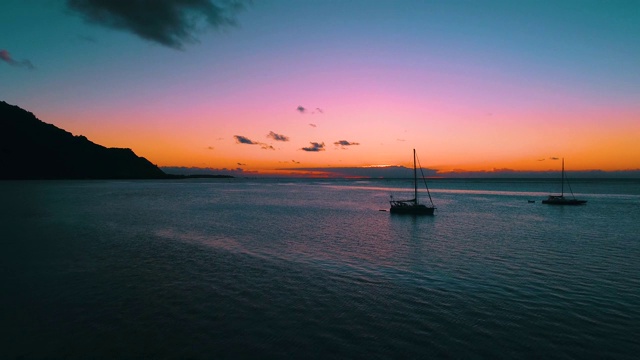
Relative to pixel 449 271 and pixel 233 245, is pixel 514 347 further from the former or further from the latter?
pixel 233 245

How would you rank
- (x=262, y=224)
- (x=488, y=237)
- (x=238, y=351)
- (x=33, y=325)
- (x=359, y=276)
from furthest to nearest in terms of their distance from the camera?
(x=262, y=224)
(x=488, y=237)
(x=359, y=276)
(x=33, y=325)
(x=238, y=351)

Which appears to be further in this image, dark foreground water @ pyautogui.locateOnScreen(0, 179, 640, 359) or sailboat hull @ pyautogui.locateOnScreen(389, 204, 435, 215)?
sailboat hull @ pyautogui.locateOnScreen(389, 204, 435, 215)

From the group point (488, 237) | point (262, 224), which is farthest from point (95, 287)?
point (488, 237)

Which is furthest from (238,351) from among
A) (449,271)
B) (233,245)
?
(233,245)

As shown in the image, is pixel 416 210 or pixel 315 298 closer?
pixel 315 298

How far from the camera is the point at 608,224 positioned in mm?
50375

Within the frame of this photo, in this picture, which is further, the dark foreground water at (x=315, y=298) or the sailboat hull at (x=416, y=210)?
the sailboat hull at (x=416, y=210)

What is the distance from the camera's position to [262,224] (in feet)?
158

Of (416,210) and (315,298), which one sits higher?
(416,210)

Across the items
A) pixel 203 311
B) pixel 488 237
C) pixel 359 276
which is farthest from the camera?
pixel 488 237

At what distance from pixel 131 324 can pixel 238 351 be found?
17.7 feet

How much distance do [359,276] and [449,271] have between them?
6.31 m

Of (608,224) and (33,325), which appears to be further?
(608,224)

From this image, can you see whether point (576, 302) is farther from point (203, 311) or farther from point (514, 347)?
point (203, 311)
